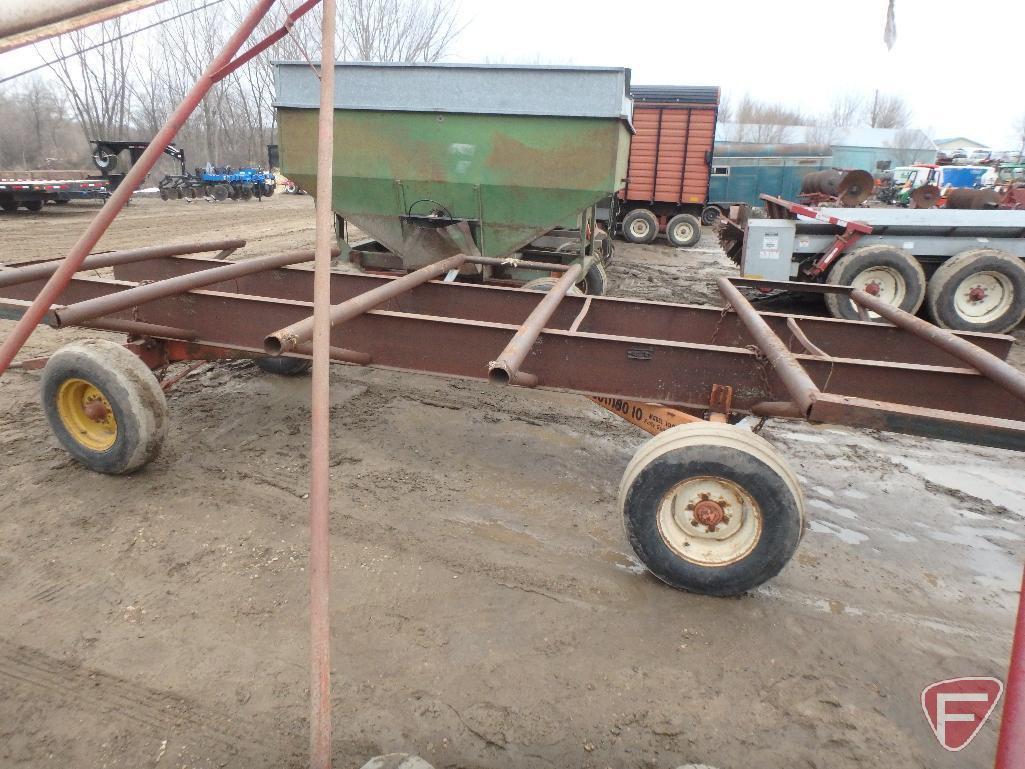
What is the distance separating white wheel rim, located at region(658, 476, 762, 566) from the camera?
2803 mm

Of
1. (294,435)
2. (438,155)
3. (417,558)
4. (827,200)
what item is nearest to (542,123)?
(438,155)

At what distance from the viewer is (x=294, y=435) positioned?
4285mm

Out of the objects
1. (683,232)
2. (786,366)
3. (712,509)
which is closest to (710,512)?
(712,509)

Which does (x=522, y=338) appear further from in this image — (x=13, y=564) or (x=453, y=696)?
(x=13, y=564)

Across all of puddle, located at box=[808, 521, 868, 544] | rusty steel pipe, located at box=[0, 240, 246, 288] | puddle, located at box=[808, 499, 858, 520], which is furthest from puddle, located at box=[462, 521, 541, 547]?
rusty steel pipe, located at box=[0, 240, 246, 288]

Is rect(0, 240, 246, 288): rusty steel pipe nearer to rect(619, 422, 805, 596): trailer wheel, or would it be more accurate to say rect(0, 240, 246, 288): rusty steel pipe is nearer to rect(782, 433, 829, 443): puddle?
rect(619, 422, 805, 596): trailer wheel

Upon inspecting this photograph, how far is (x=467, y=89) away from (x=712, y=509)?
463 centimetres

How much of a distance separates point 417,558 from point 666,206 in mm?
14765

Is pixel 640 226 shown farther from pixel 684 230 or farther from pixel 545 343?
pixel 545 343

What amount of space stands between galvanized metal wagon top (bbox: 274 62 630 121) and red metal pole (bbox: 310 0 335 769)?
4.67m

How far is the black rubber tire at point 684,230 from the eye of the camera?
1584 cm

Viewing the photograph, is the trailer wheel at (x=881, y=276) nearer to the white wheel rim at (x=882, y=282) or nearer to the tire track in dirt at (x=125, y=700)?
the white wheel rim at (x=882, y=282)

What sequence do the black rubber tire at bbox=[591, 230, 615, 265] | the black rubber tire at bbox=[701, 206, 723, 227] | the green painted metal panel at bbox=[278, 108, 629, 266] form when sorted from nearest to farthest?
the green painted metal panel at bbox=[278, 108, 629, 266] → the black rubber tire at bbox=[591, 230, 615, 265] → the black rubber tire at bbox=[701, 206, 723, 227]

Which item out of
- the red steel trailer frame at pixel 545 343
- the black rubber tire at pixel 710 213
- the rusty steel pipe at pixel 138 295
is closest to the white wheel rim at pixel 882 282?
the red steel trailer frame at pixel 545 343
